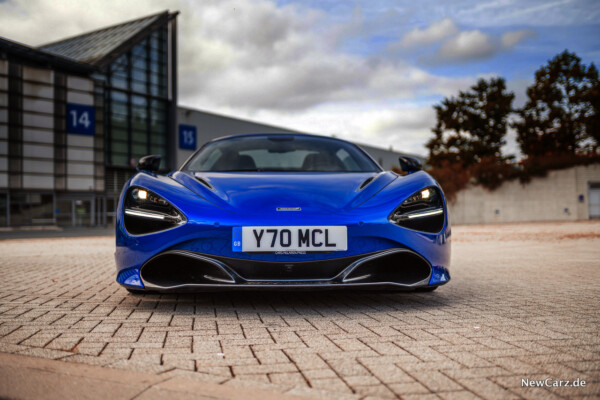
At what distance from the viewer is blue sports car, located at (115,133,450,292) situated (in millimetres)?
3057

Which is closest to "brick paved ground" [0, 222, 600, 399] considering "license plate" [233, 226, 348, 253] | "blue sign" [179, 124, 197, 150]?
"license plate" [233, 226, 348, 253]

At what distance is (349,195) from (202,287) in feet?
3.57

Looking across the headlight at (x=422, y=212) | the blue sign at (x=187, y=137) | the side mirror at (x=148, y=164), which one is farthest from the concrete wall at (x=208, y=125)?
the headlight at (x=422, y=212)

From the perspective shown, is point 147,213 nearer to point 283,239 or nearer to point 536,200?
point 283,239

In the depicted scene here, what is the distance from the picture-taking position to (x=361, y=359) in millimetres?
2182

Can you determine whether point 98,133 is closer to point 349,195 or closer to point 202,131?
point 202,131

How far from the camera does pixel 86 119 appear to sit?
107ft

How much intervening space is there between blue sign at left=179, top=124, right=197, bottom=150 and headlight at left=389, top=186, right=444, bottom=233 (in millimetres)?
38071

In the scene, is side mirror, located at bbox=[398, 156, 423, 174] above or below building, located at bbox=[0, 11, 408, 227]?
below

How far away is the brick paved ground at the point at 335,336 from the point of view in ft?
6.29

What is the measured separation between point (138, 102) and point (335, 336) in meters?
36.6

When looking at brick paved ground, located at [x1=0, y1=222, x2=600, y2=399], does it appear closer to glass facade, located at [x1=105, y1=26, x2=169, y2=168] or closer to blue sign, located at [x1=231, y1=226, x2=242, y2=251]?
blue sign, located at [x1=231, y1=226, x2=242, y2=251]

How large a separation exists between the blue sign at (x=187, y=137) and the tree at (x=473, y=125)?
59.7ft

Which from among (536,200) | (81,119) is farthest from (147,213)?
(81,119)
